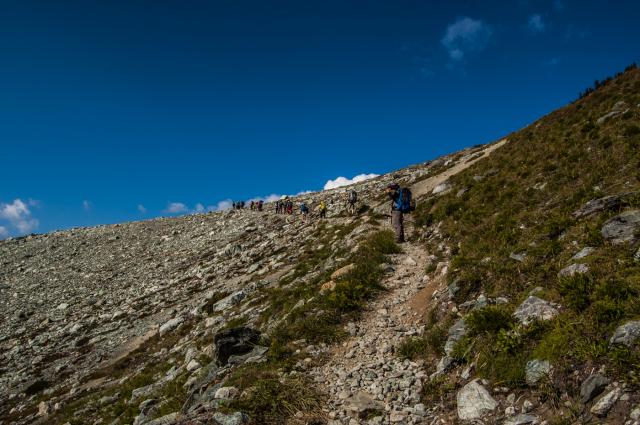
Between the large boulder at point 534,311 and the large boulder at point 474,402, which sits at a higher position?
the large boulder at point 534,311

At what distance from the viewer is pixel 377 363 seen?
9.90m

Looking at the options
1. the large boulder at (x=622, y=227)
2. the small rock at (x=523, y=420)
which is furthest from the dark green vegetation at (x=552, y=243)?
the small rock at (x=523, y=420)

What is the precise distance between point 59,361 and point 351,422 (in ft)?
88.2

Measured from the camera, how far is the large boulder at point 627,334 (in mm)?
6012

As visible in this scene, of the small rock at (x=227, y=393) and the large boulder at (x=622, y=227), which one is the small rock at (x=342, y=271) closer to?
the small rock at (x=227, y=393)

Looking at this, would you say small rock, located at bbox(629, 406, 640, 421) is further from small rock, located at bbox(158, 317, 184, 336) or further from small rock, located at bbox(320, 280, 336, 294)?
small rock, located at bbox(158, 317, 184, 336)

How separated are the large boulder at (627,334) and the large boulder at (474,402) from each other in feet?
7.51

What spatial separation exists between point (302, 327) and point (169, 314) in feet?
63.8

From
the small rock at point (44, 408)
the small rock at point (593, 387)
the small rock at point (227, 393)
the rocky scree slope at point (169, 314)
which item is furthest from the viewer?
the small rock at point (44, 408)

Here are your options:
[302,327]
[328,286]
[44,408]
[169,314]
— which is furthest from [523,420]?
[169,314]

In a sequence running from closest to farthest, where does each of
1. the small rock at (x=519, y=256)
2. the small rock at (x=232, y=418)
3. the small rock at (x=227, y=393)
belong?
the small rock at (x=232, y=418)
the small rock at (x=227, y=393)
the small rock at (x=519, y=256)

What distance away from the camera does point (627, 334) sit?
6.13 m

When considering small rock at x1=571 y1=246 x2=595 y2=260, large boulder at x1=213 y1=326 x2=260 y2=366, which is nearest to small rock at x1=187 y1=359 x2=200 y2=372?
large boulder at x1=213 y1=326 x2=260 y2=366

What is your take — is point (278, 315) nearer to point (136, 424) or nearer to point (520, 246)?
point (136, 424)
